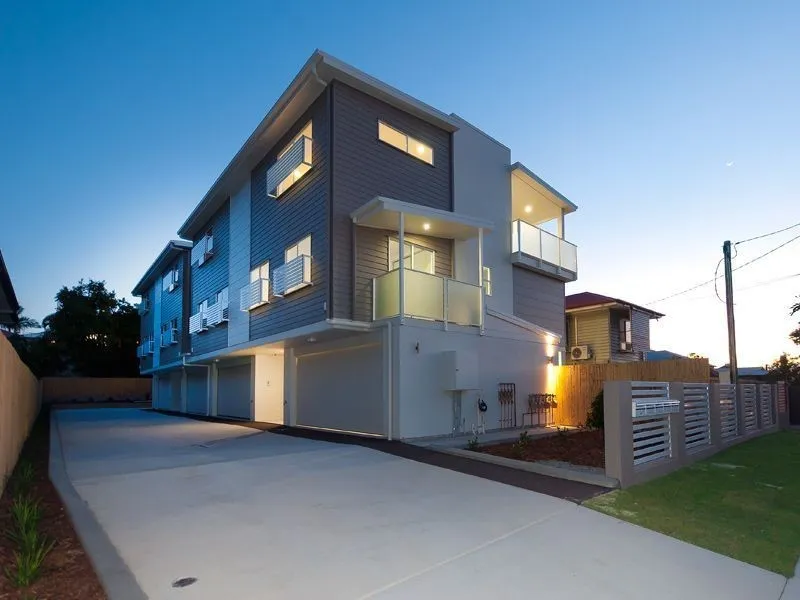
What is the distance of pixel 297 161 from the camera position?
13.1m

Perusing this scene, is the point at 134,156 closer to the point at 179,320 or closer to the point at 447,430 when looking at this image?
the point at 179,320

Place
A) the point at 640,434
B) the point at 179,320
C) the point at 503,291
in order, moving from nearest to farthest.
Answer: the point at 640,434, the point at 503,291, the point at 179,320

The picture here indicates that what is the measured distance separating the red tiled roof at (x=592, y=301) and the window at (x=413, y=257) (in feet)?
44.3

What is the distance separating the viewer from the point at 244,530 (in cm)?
468

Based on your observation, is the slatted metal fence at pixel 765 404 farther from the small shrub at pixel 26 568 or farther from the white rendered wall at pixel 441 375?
the small shrub at pixel 26 568

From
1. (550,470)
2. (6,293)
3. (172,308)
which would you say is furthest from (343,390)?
(172,308)

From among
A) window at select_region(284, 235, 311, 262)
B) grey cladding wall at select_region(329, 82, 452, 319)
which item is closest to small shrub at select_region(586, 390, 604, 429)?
grey cladding wall at select_region(329, 82, 452, 319)

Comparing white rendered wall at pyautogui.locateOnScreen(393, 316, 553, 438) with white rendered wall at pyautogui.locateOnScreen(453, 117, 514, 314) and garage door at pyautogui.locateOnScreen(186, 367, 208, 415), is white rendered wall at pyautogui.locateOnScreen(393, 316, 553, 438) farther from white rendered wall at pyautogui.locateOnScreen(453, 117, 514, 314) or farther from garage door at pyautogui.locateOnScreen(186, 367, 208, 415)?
garage door at pyautogui.locateOnScreen(186, 367, 208, 415)

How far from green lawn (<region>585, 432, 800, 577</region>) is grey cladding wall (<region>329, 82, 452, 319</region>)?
7362 millimetres

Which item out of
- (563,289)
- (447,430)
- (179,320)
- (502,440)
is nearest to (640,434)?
(502,440)

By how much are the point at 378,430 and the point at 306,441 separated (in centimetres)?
164

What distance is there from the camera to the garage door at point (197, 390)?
2323 cm

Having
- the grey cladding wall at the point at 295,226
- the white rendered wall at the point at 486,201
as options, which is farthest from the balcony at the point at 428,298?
the white rendered wall at the point at 486,201

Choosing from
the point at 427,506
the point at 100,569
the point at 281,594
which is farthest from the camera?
the point at 427,506
